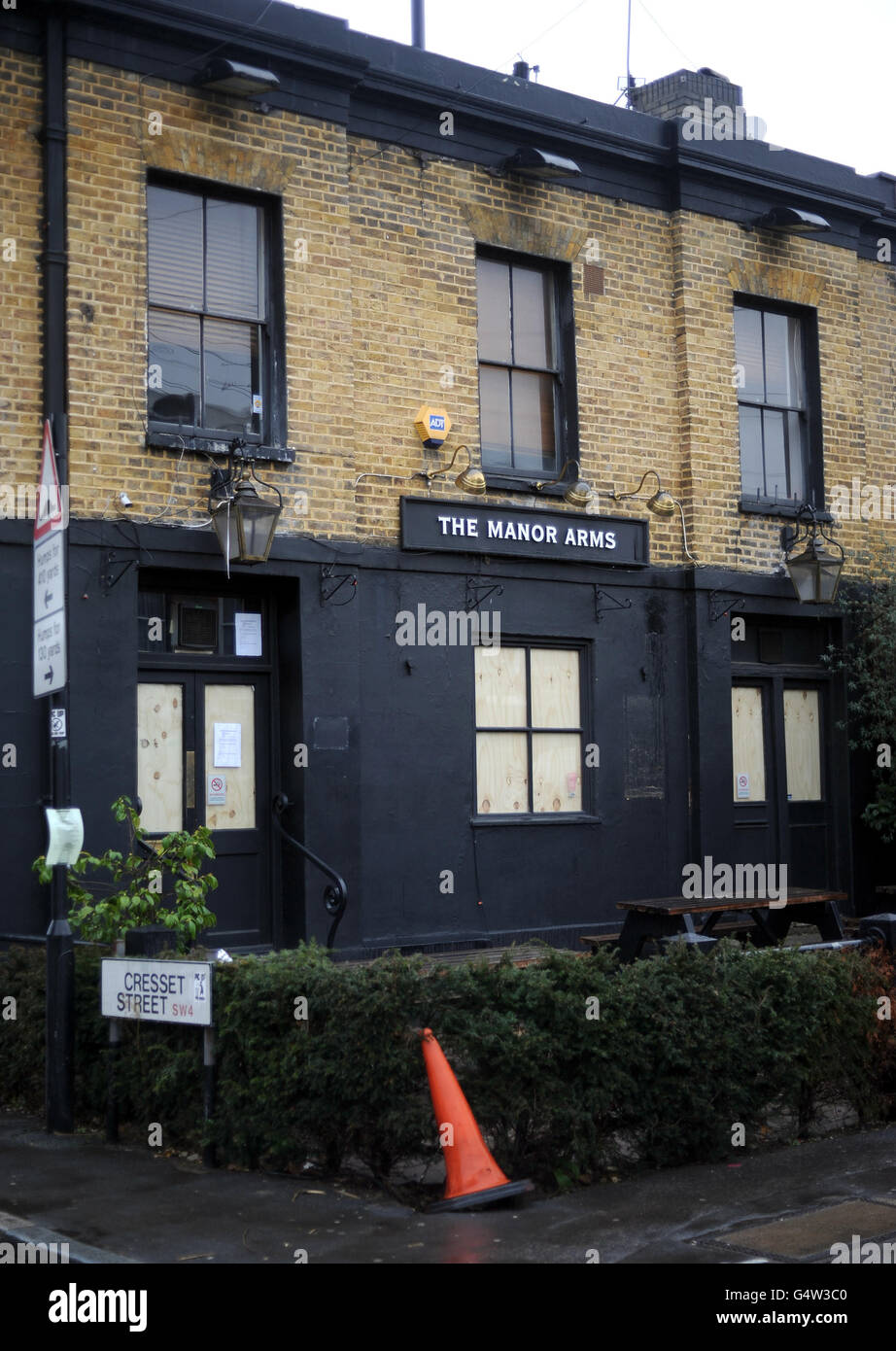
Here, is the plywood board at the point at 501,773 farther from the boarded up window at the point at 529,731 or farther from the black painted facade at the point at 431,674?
the black painted facade at the point at 431,674

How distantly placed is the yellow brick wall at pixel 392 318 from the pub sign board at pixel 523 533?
0.16 m

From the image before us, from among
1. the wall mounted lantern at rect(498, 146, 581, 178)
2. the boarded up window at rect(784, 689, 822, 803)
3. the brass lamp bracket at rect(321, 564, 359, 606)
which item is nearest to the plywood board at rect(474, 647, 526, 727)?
the brass lamp bracket at rect(321, 564, 359, 606)

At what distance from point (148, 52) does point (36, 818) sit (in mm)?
5778

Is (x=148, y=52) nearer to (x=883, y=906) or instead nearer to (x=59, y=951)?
(x=59, y=951)

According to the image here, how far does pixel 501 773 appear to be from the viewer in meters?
12.6

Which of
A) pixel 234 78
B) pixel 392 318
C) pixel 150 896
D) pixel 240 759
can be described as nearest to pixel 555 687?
pixel 240 759

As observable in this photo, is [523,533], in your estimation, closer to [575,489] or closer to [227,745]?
[575,489]

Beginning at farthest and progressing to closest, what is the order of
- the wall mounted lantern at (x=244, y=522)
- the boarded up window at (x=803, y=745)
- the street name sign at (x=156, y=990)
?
1. the boarded up window at (x=803, y=745)
2. the wall mounted lantern at (x=244, y=522)
3. the street name sign at (x=156, y=990)

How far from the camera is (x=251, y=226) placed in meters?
11.7

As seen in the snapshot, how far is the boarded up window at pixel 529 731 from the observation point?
41.2 feet

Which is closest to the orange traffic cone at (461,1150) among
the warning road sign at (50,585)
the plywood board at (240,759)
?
the warning road sign at (50,585)

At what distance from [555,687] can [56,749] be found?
5.86 metres

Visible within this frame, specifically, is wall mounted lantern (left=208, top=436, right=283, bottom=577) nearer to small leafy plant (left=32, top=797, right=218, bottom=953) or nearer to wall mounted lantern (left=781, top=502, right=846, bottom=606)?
small leafy plant (left=32, top=797, right=218, bottom=953)
